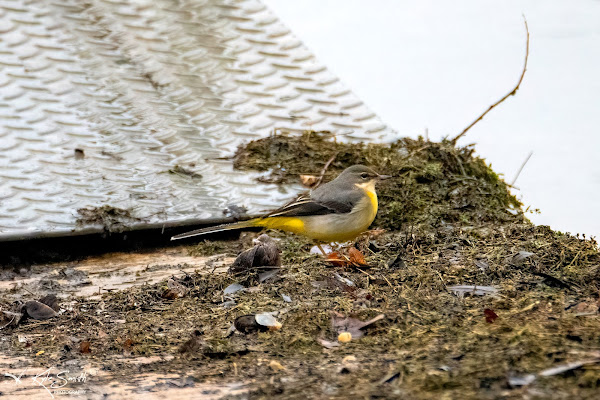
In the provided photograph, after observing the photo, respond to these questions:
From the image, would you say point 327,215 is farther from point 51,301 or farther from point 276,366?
point 276,366

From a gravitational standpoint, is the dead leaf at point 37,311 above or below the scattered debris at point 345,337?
below

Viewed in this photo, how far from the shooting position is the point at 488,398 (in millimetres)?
2439

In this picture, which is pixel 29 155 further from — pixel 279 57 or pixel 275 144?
pixel 279 57

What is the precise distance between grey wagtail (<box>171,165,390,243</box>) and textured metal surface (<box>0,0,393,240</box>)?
0.30 meters

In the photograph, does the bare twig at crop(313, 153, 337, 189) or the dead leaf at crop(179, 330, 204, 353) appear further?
the bare twig at crop(313, 153, 337, 189)

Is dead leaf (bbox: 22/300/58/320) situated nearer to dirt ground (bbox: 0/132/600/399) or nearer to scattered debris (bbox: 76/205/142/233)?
dirt ground (bbox: 0/132/600/399)

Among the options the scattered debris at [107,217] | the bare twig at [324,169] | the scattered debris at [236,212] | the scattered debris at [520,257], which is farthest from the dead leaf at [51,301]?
the scattered debris at [520,257]

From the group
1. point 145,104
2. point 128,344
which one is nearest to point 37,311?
point 128,344

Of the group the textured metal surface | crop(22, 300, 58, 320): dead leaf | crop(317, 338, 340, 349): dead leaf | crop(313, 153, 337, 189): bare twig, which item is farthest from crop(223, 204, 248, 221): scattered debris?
crop(317, 338, 340, 349): dead leaf

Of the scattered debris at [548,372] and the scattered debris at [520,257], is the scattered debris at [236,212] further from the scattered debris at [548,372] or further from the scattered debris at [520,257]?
the scattered debris at [548,372]

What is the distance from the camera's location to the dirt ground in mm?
2723

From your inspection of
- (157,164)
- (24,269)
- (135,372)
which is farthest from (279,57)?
(135,372)

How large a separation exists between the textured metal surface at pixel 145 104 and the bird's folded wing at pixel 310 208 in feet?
1.15

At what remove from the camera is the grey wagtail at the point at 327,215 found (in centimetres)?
515
